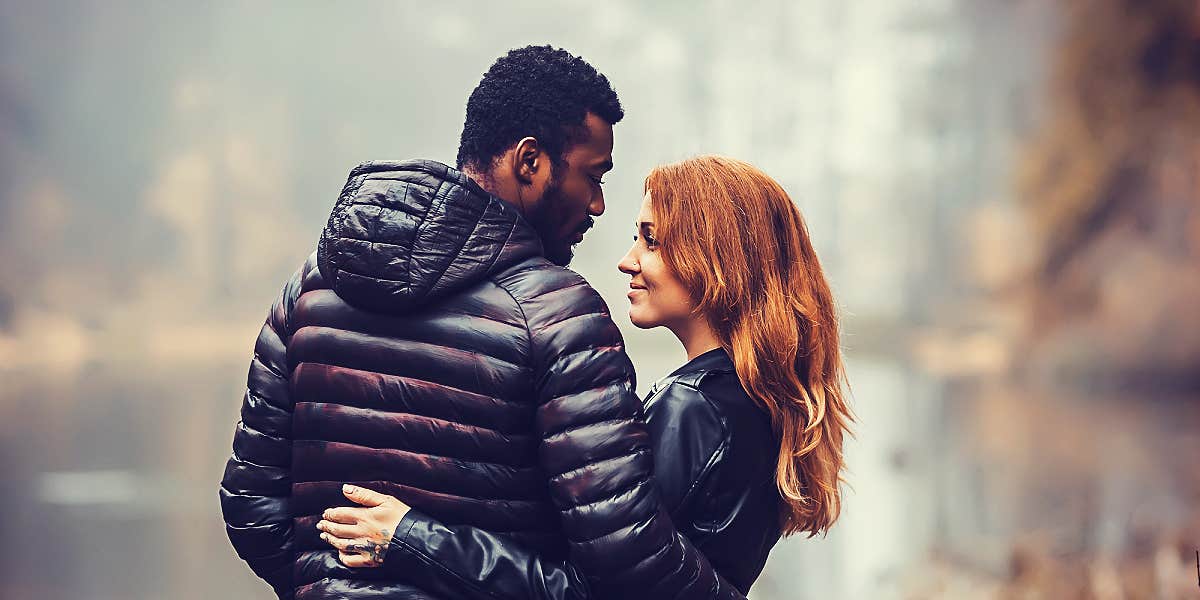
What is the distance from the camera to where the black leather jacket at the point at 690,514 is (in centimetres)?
121

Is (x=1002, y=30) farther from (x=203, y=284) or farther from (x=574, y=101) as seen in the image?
(x=574, y=101)

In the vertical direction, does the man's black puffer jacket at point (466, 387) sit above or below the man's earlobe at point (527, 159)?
below

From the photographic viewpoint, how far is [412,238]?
118 cm

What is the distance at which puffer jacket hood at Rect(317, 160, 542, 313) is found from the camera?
46.6 inches

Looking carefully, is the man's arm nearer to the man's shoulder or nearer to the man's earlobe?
the man's shoulder

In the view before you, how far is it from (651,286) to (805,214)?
334cm

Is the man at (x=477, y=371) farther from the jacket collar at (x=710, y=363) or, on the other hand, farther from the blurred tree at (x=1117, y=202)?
the blurred tree at (x=1117, y=202)

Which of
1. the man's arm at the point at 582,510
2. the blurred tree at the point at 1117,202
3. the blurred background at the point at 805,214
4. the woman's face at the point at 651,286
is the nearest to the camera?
the man's arm at the point at 582,510

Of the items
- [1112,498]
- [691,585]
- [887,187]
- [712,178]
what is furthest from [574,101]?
[1112,498]

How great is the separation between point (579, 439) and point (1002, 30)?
14.5 ft

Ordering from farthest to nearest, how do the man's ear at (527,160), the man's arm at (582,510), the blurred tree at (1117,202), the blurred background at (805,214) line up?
the blurred tree at (1117,202), the blurred background at (805,214), the man's ear at (527,160), the man's arm at (582,510)

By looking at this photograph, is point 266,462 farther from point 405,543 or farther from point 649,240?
point 649,240

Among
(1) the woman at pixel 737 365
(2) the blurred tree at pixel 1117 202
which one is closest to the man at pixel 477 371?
(1) the woman at pixel 737 365

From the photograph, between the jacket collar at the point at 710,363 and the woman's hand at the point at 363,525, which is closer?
the woman's hand at the point at 363,525
